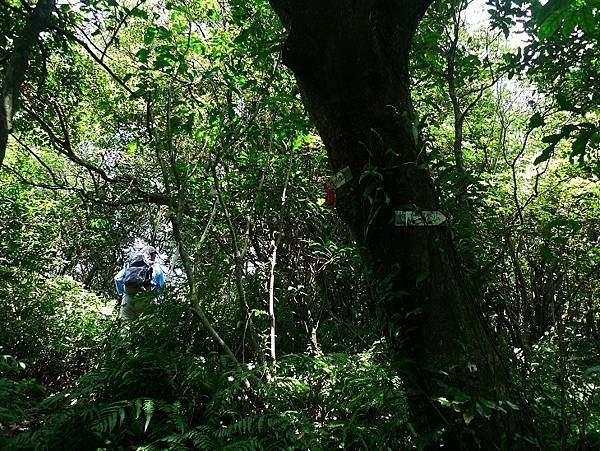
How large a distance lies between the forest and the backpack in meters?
0.02

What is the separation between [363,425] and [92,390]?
82.7 inches

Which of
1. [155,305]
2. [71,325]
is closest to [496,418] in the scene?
[155,305]

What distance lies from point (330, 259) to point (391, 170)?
228cm

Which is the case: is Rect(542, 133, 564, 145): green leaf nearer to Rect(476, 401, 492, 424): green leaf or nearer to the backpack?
Rect(476, 401, 492, 424): green leaf

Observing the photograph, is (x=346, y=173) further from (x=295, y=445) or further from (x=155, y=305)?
(x=155, y=305)

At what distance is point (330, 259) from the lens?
418 cm

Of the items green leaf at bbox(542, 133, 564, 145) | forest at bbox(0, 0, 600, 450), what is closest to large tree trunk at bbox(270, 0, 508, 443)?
forest at bbox(0, 0, 600, 450)

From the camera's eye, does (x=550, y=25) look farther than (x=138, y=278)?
No

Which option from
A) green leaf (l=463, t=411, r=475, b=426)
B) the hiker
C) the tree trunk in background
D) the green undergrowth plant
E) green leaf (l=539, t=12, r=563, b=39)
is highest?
the tree trunk in background

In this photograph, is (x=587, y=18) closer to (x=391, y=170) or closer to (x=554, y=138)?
(x=554, y=138)

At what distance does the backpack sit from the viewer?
5.87m

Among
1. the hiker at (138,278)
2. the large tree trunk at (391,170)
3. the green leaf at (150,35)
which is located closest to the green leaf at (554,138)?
the large tree trunk at (391,170)

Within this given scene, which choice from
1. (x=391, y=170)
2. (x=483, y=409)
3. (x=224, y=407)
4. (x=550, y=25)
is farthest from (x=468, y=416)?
(x=224, y=407)

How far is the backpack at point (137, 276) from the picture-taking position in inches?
231
